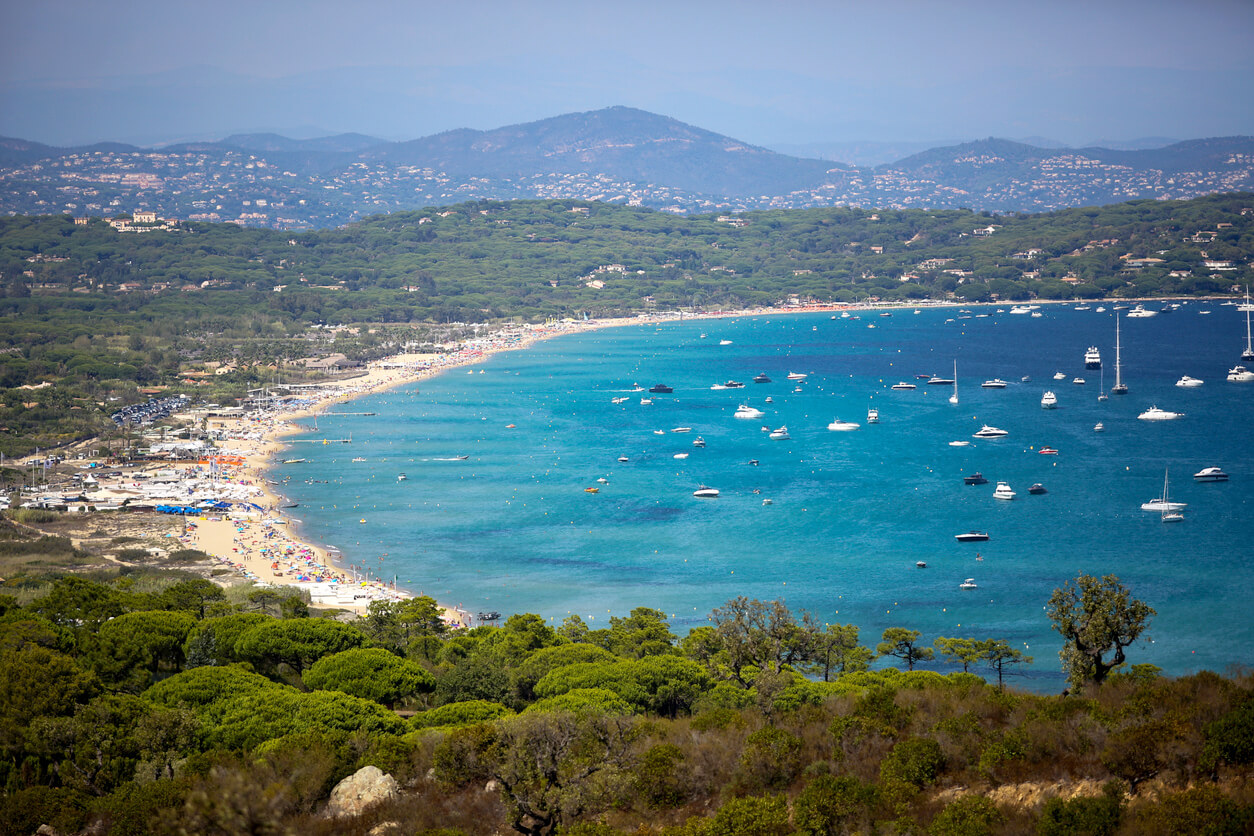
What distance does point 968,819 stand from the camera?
10.3 meters

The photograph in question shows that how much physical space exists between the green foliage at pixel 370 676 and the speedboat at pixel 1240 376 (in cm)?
6346

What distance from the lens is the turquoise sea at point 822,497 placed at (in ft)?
97.7

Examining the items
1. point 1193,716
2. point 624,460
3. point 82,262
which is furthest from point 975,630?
point 82,262

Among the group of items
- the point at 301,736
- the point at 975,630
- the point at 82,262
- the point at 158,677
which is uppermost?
the point at 82,262

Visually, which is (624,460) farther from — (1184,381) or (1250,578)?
(1184,381)

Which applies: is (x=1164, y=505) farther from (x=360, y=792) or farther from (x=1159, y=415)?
(x=360, y=792)

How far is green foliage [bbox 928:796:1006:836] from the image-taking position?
1013cm

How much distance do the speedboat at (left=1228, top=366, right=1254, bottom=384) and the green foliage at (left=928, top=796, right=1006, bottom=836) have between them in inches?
2549

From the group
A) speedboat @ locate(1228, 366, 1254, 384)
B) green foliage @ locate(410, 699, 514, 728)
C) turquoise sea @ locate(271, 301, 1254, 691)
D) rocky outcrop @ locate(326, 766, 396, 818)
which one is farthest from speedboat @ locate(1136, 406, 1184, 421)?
rocky outcrop @ locate(326, 766, 396, 818)

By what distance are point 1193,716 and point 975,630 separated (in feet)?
49.5

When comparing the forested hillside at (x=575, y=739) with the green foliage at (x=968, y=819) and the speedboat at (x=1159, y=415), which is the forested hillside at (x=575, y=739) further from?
the speedboat at (x=1159, y=415)

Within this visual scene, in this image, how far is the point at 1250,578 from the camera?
29906 millimetres

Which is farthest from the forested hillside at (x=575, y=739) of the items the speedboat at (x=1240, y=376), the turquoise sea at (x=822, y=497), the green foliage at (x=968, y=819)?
the speedboat at (x=1240, y=376)

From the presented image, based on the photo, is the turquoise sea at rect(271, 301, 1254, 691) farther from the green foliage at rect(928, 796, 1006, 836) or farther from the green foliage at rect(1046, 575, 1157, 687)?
the green foliage at rect(928, 796, 1006, 836)
